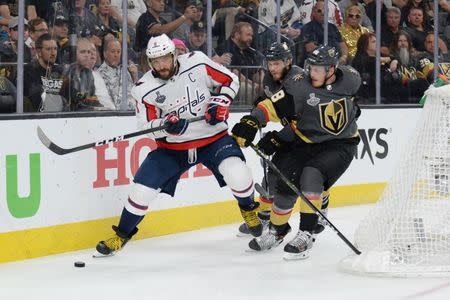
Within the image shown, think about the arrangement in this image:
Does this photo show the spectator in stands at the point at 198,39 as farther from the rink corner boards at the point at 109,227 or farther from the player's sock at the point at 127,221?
the player's sock at the point at 127,221

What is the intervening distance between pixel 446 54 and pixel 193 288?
492 cm

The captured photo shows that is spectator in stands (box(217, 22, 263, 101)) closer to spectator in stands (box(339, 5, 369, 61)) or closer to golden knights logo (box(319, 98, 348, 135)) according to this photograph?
spectator in stands (box(339, 5, 369, 61))

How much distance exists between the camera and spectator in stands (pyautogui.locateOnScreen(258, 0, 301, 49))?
7055mm

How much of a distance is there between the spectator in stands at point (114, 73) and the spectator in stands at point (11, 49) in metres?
0.65

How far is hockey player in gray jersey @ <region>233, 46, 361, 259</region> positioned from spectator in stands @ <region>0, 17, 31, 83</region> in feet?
3.65

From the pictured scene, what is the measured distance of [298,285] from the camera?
4387 millimetres

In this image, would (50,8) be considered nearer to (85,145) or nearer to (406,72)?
(85,145)

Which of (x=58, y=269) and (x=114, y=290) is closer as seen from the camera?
(x=114, y=290)

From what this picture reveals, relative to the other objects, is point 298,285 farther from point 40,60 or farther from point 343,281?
point 40,60

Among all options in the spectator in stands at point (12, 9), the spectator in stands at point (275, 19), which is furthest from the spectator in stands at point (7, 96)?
the spectator in stands at point (275, 19)

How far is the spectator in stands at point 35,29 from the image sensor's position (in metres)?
5.16

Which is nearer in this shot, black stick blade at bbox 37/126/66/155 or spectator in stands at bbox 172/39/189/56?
black stick blade at bbox 37/126/66/155

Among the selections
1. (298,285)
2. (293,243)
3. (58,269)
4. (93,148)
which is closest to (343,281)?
(298,285)

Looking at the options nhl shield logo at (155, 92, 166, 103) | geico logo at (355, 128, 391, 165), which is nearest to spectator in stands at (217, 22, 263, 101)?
geico logo at (355, 128, 391, 165)
